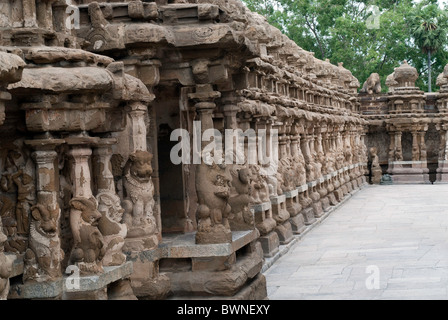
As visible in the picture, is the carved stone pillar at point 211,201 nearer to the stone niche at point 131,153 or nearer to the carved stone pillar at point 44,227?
the stone niche at point 131,153

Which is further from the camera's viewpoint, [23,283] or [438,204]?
[438,204]

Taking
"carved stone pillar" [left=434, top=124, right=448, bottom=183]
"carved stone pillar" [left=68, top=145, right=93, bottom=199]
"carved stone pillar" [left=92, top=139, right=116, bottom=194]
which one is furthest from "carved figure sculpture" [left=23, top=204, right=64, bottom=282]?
"carved stone pillar" [left=434, top=124, right=448, bottom=183]

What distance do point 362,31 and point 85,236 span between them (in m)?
36.3

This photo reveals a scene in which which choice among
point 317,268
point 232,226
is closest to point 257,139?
point 317,268

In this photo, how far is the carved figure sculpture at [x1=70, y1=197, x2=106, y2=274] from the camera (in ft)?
16.8

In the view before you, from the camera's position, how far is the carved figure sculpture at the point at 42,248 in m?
4.87

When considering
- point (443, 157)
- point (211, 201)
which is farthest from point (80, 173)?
point (443, 157)

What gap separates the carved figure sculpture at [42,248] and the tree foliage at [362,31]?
35608mm

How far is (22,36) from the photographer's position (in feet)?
16.9

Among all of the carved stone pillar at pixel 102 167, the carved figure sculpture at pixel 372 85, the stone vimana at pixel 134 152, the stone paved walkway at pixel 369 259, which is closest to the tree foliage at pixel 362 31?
the carved figure sculpture at pixel 372 85

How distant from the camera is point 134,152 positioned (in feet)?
21.4

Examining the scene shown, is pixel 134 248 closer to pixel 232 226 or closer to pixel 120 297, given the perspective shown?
pixel 120 297
